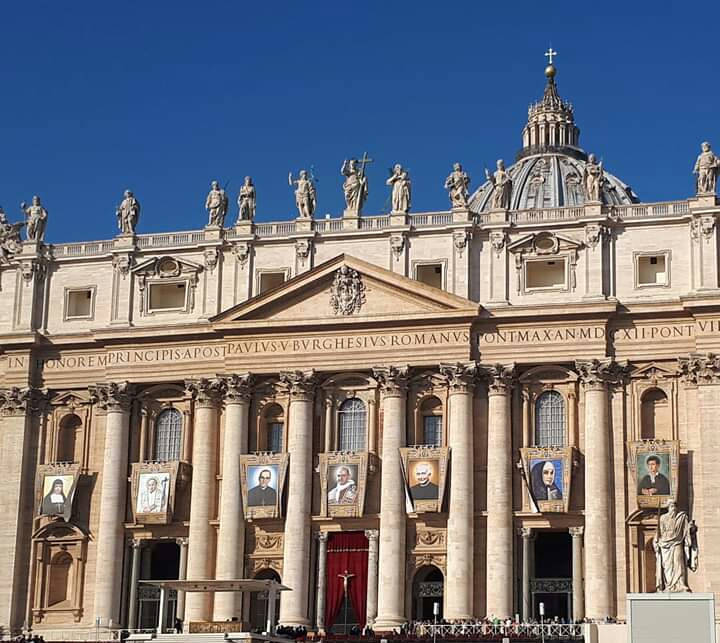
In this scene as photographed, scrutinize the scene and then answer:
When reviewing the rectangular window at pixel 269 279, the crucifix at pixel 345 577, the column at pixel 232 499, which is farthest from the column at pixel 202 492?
the crucifix at pixel 345 577

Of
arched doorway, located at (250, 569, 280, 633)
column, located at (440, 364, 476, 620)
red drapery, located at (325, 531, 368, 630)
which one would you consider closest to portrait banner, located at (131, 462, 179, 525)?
arched doorway, located at (250, 569, 280, 633)

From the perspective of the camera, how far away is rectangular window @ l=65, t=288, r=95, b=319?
75.6 metres

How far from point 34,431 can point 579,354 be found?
25107mm

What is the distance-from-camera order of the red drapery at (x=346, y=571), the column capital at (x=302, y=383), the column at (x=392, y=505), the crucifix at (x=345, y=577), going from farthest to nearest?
the column capital at (x=302, y=383), the crucifix at (x=345, y=577), the red drapery at (x=346, y=571), the column at (x=392, y=505)

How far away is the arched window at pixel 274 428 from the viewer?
7144 centimetres

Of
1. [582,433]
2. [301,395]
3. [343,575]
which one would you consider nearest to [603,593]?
[582,433]

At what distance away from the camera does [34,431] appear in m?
74.8

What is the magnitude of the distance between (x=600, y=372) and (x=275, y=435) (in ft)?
47.6

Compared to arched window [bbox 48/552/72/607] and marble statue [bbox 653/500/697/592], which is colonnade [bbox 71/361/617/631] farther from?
marble statue [bbox 653/500/697/592]

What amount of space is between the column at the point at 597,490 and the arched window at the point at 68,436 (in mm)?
23202

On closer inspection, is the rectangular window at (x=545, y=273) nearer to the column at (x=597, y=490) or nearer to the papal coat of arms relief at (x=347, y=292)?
the column at (x=597, y=490)

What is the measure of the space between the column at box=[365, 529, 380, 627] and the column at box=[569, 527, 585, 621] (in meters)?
8.16

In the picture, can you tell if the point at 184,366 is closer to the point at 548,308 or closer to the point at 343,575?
the point at 343,575

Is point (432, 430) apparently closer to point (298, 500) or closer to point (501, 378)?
point (501, 378)
